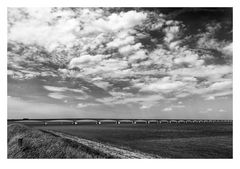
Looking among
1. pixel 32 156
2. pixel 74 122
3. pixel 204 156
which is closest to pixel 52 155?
pixel 32 156

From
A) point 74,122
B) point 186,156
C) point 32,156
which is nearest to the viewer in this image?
point 32,156

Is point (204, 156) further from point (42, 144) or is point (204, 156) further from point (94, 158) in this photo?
point (42, 144)

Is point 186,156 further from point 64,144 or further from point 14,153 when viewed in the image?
point 14,153

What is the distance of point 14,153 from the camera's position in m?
22.9
